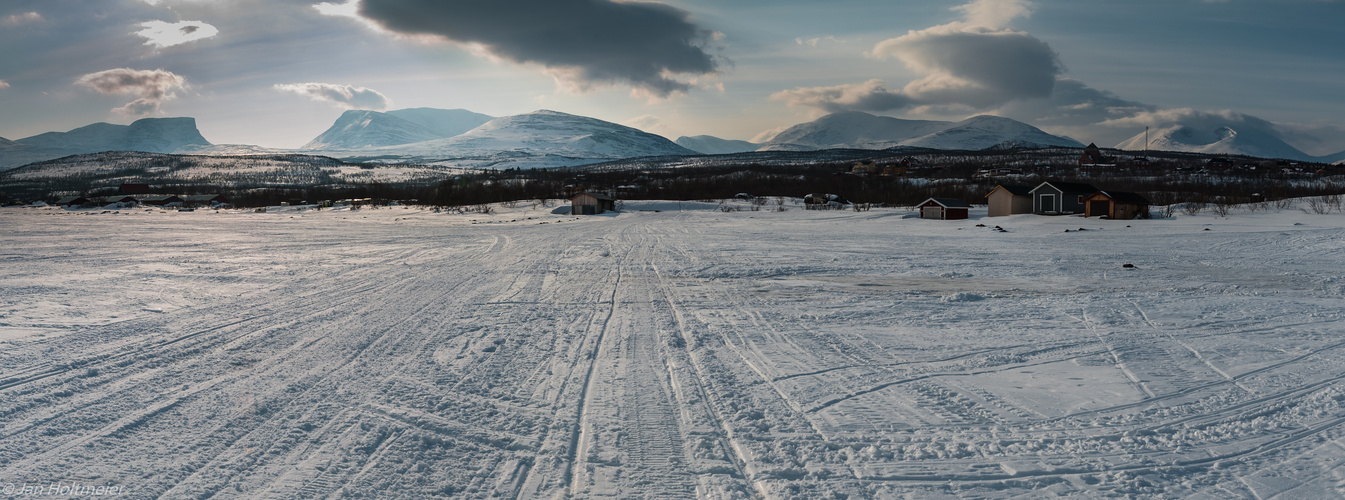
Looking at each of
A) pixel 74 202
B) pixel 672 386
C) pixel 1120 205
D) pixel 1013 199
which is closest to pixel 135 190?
pixel 74 202

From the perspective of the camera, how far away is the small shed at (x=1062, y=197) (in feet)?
141

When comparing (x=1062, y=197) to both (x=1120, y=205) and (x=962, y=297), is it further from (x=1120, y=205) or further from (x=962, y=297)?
(x=962, y=297)

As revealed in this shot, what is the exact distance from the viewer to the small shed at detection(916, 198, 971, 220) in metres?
44.1

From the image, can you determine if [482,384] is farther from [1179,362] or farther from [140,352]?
[1179,362]

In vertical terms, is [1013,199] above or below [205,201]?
below

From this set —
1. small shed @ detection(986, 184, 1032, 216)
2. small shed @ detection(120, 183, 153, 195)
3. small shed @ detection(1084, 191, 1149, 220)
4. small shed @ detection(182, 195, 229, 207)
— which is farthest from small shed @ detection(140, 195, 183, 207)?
small shed @ detection(1084, 191, 1149, 220)

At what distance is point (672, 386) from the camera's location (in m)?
6.17

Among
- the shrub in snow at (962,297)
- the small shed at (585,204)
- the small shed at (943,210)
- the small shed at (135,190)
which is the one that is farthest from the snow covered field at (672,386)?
the small shed at (135,190)

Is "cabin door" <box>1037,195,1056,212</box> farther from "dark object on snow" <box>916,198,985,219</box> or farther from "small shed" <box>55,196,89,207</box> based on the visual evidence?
"small shed" <box>55,196,89,207</box>

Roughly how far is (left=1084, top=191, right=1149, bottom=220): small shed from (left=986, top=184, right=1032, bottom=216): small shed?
568cm

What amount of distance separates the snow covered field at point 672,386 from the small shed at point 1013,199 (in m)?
34.0

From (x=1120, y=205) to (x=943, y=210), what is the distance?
10.2m

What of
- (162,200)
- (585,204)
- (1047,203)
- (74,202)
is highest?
(162,200)

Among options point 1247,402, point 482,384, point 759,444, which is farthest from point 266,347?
point 1247,402
